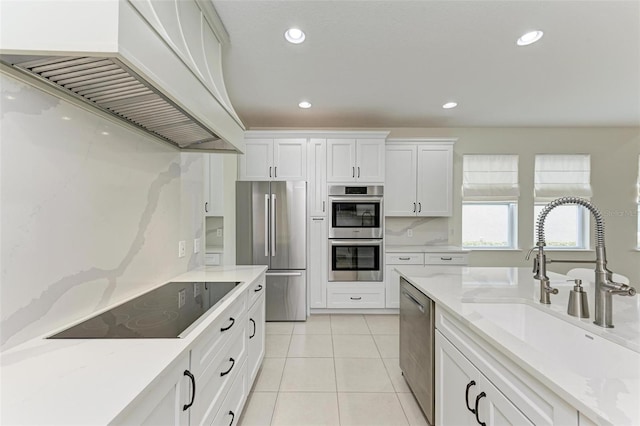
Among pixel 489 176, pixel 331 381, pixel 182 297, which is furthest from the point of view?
pixel 489 176

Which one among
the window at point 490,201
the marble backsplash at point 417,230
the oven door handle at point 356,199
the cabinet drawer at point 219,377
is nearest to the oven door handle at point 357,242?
the oven door handle at point 356,199

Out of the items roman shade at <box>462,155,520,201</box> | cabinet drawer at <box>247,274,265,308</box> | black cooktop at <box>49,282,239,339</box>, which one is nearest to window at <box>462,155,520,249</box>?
roman shade at <box>462,155,520,201</box>

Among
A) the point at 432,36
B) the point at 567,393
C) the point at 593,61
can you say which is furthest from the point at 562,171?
the point at 567,393

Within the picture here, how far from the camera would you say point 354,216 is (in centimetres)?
370

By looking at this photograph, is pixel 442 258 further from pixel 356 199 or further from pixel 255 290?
pixel 255 290

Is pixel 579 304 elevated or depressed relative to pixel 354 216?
depressed

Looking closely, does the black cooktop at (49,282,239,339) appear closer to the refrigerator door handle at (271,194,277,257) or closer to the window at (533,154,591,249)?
the refrigerator door handle at (271,194,277,257)

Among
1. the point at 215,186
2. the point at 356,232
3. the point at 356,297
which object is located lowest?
the point at 356,297

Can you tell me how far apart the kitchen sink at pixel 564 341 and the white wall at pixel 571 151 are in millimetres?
3025

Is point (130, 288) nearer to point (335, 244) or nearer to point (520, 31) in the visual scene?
point (335, 244)

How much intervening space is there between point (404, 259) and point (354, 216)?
35.3 inches

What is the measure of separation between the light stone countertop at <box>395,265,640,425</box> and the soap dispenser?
32 millimetres

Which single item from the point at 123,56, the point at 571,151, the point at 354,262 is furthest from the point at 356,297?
the point at 571,151

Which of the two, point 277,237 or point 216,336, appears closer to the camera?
point 216,336
